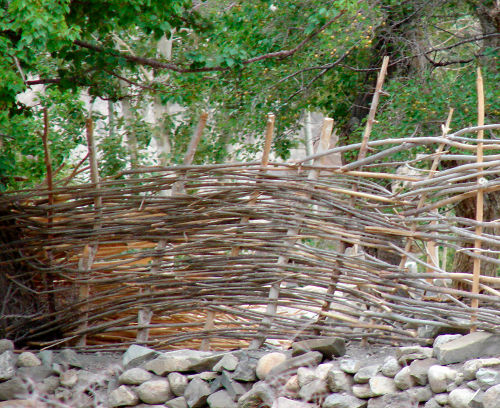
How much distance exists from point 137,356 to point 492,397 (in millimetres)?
1988

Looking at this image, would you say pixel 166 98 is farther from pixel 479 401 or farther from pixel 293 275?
pixel 479 401

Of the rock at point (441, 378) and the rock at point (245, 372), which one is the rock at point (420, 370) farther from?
the rock at point (245, 372)

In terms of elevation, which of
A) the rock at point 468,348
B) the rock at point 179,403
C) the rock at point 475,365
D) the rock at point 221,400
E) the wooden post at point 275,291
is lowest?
the rock at point 179,403

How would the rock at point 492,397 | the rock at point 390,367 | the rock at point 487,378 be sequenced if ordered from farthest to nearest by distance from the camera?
1. the rock at point 390,367
2. the rock at point 487,378
3. the rock at point 492,397

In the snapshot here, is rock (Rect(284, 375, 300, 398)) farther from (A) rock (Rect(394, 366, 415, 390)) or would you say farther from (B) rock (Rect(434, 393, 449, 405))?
(B) rock (Rect(434, 393, 449, 405))

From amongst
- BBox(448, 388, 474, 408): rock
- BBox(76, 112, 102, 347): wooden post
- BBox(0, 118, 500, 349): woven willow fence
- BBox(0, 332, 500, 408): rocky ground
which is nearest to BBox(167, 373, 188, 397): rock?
BBox(0, 332, 500, 408): rocky ground

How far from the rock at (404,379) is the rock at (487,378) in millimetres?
329

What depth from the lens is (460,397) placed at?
2.94 metres

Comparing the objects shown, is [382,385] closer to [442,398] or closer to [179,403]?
[442,398]

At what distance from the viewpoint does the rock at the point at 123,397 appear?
149 inches

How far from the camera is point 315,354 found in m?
3.54

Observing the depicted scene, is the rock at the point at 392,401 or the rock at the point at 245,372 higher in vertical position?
the rock at the point at 245,372

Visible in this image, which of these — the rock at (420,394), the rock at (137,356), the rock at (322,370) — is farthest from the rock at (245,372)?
the rock at (420,394)

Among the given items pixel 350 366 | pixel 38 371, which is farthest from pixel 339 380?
pixel 38 371
